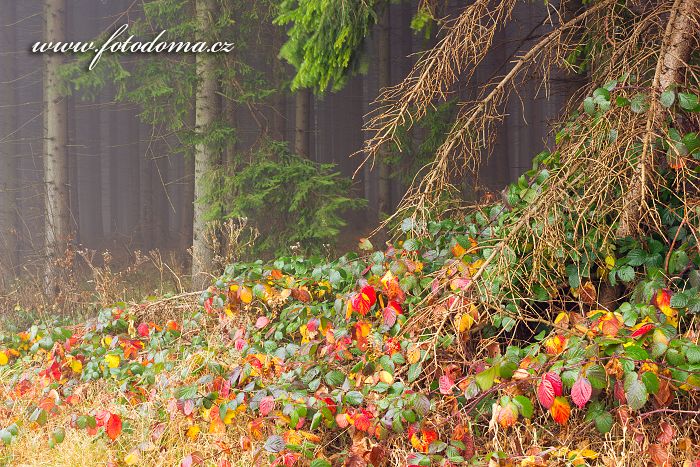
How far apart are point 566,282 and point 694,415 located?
1158 millimetres

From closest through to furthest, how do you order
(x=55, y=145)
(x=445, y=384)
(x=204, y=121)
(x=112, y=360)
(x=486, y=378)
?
(x=486, y=378)
(x=445, y=384)
(x=112, y=360)
(x=204, y=121)
(x=55, y=145)

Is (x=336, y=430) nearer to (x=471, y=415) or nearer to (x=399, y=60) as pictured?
(x=471, y=415)

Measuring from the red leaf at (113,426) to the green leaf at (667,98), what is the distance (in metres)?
3.79

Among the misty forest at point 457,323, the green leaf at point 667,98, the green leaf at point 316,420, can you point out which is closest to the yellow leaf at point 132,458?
the misty forest at point 457,323

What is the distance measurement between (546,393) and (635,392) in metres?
0.40

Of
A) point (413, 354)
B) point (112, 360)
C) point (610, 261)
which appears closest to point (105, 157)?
point (112, 360)

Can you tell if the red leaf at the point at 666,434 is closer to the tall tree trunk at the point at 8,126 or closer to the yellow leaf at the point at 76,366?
the yellow leaf at the point at 76,366

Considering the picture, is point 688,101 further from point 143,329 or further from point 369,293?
point 143,329

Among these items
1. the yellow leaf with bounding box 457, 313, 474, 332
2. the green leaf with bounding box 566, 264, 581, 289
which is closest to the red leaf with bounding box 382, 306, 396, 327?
the yellow leaf with bounding box 457, 313, 474, 332

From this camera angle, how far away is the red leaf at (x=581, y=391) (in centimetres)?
317

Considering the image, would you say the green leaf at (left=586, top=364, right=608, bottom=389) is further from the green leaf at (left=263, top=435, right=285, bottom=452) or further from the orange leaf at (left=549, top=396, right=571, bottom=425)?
the green leaf at (left=263, top=435, right=285, bottom=452)

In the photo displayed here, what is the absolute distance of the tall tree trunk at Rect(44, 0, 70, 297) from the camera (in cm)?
1057

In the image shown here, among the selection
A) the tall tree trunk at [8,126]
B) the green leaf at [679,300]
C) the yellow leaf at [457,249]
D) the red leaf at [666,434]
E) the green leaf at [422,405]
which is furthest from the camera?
the tall tree trunk at [8,126]

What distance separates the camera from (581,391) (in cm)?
321
